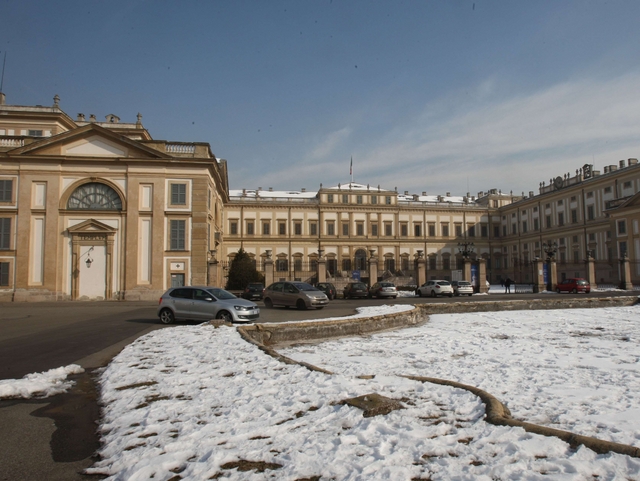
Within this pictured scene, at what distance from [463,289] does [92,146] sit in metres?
28.1

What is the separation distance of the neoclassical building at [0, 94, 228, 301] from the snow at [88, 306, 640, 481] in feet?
72.8

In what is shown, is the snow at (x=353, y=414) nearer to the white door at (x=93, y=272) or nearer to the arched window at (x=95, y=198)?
the white door at (x=93, y=272)

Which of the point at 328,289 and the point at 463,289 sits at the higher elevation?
the point at 328,289

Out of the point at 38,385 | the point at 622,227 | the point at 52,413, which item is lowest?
the point at 52,413

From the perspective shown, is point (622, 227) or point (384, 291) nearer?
point (384, 291)

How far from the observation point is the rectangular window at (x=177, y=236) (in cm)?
3127

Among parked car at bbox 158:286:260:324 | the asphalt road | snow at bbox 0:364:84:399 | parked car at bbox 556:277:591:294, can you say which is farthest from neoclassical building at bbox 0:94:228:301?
parked car at bbox 556:277:591:294

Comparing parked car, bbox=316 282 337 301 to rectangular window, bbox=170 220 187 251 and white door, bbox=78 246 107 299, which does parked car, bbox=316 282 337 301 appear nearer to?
rectangular window, bbox=170 220 187 251

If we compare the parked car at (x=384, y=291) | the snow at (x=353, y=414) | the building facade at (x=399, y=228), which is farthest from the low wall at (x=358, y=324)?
the building facade at (x=399, y=228)

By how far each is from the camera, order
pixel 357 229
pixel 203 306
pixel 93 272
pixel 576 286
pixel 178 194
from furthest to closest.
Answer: pixel 357 229, pixel 576 286, pixel 178 194, pixel 93 272, pixel 203 306

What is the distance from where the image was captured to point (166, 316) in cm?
1559

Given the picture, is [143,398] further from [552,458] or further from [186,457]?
[552,458]

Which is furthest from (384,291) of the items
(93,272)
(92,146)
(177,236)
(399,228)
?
(399,228)

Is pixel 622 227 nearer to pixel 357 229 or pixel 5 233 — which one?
pixel 357 229
